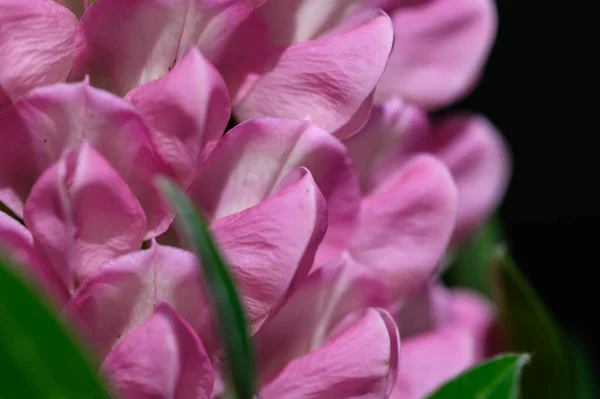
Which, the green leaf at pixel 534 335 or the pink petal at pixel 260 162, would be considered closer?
the pink petal at pixel 260 162

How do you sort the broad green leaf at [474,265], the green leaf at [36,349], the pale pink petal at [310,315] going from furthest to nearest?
the broad green leaf at [474,265] < the pale pink petal at [310,315] < the green leaf at [36,349]

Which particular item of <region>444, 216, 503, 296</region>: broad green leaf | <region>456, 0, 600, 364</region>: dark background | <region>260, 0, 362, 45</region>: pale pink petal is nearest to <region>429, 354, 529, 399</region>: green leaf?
<region>260, 0, 362, 45</region>: pale pink petal

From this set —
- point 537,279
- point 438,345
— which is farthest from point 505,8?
point 438,345

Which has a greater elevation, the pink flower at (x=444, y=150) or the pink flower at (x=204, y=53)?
the pink flower at (x=204, y=53)

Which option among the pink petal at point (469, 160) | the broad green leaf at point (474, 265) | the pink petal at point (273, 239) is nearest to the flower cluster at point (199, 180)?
the pink petal at point (273, 239)

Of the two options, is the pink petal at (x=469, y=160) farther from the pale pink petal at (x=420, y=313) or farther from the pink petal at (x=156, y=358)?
the pink petal at (x=156, y=358)

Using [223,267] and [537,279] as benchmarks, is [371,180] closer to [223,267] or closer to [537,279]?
[223,267]

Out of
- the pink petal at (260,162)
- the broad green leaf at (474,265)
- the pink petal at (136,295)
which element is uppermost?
the pink petal at (260,162)

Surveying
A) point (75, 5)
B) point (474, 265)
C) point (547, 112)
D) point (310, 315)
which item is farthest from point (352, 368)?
point (547, 112)

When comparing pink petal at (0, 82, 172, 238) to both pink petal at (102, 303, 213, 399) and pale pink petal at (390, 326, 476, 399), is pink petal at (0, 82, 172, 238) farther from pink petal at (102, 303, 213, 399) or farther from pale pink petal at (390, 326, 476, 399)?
pale pink petal at (390, 326, 476, 399)
